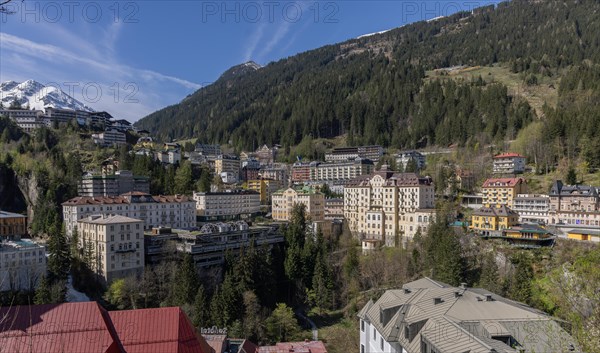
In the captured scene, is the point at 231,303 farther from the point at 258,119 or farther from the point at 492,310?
the point at 258,119

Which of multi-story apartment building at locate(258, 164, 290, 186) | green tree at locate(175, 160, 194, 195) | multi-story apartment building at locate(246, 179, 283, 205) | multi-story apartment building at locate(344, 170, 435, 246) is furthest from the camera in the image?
multi-story apartment building at locate(258, 164, 290, 186)

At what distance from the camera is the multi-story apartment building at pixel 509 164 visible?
64.1m

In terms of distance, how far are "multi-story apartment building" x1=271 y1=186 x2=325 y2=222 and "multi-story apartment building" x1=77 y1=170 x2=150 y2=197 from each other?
21305 mm

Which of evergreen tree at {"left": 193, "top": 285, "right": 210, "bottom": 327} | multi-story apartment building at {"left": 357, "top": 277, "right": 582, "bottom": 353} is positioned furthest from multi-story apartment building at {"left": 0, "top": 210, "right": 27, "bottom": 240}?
multi-story apartment building at {"left": 357, "top": 277, "right": 582, "bottom": 353}

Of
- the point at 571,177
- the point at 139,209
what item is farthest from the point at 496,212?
the point at 139,209

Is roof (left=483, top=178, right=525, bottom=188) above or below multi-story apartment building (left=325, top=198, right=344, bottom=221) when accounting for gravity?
above

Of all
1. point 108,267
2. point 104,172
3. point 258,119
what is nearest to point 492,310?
point 108,267

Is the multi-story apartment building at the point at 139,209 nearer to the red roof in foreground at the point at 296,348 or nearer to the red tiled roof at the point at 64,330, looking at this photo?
the red roof in foreground at the point at 296,348

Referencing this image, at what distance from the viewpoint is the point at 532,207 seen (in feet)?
172

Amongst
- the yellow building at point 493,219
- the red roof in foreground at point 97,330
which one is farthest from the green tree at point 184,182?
the red roof in foreground at point 97,330

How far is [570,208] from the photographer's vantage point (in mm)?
48781

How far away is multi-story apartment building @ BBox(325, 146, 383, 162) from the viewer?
94875 millimetres

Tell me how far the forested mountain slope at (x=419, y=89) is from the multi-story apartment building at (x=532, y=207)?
18858 millimetres

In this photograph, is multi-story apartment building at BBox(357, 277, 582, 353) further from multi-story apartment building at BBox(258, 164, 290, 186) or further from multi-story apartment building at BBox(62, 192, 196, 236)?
multi-story apartment building at BBox(258, 164, 290, 186)
